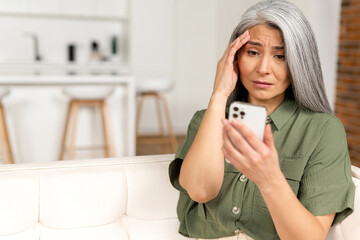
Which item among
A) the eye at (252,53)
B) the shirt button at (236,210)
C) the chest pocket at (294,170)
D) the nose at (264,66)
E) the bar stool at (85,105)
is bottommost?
Result: the bar stool at (85,105)

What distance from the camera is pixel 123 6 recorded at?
5.45 metres

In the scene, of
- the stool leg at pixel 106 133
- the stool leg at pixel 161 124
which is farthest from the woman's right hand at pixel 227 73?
the stool leg at pixel 161 124

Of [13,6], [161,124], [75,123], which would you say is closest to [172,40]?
[161,124]

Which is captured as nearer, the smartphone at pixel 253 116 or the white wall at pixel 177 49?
the smartphone at pixel 253 116

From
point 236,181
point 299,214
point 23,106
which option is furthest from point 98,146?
point 299,214

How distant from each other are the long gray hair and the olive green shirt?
6 centimetres

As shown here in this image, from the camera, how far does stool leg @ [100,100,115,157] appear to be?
366 cm

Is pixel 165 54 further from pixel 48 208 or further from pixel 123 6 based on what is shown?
pixel 48 208

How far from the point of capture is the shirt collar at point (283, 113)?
3.94 feet

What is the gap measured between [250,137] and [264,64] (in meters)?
0.36

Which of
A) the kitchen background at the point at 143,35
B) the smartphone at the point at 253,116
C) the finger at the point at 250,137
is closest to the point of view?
the finger at the point at 250,137

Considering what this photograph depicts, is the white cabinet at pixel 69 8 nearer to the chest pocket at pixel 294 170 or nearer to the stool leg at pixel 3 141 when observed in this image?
the stool leg at pixel 3 141

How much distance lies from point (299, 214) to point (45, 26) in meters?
5.00

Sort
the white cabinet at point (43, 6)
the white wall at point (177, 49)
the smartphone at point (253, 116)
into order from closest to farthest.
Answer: the smartphone at point (253, 116) < the white cabinet at point (43, 6) < the white wall at point (177, 49)
